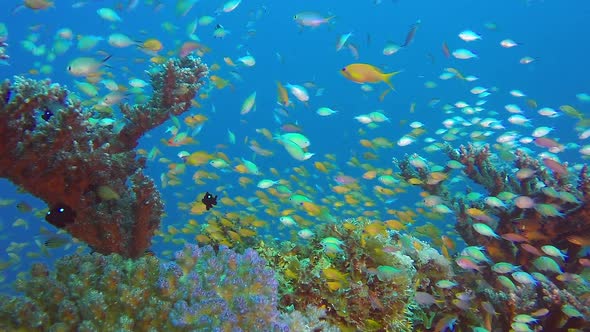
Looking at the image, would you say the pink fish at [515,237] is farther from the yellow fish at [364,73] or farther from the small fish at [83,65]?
the small fish at [83,65]

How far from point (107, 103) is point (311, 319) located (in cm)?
650

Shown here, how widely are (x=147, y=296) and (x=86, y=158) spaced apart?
6.89 ft

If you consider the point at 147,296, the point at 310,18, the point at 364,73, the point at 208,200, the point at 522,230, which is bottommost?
the point at 208,200

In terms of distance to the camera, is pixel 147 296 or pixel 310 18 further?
pixel 310 18

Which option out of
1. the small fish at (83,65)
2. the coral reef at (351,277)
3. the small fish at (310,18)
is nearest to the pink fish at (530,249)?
the coral reef at (351,277)

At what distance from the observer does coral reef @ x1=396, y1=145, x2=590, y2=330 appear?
5.16 metres

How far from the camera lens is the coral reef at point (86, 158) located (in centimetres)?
401

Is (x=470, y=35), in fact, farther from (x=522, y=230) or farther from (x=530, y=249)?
(x=530, y=249)

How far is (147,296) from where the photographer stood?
124 inches

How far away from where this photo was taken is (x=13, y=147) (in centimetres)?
397

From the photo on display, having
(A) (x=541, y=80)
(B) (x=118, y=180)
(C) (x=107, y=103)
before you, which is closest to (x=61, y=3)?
(C) (x=107, y=103)

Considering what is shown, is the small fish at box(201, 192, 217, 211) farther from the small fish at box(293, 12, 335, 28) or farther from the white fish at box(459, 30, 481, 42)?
the white fish at box(459, 30, 481, 42)

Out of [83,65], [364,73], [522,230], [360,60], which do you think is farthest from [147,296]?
[360,60]

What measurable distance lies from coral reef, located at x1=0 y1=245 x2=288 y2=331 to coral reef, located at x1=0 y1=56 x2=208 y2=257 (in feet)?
3.97
